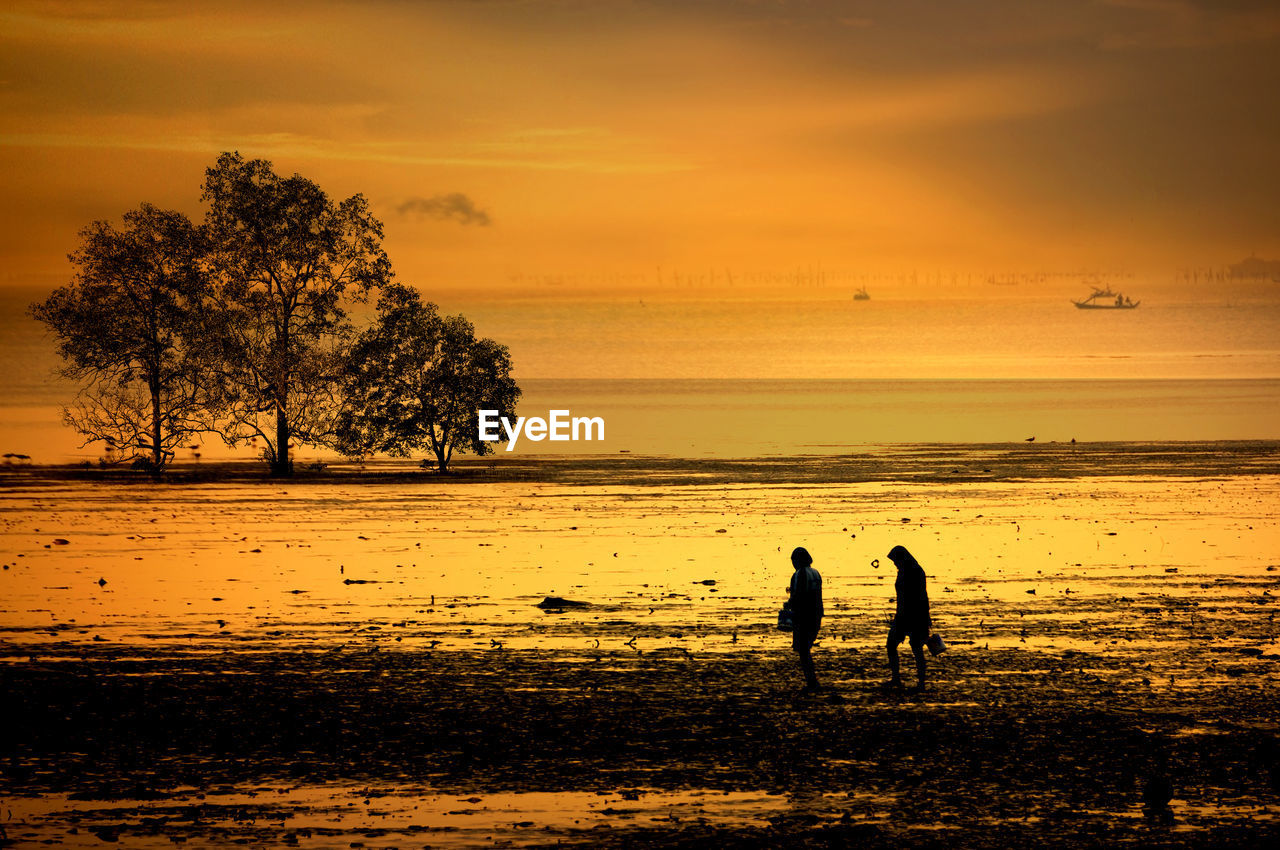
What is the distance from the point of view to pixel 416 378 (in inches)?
2687

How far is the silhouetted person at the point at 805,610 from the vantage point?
19672 mm

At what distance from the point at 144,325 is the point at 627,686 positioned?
53.0 metres

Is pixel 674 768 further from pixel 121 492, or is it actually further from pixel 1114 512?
pixel 121 492

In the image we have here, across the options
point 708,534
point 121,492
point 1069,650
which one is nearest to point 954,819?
point 1069,650

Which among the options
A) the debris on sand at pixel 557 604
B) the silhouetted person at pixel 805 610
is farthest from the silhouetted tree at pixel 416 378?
the silhouetted person at pixel 805 610

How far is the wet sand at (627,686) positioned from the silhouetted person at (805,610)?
662 millimetres

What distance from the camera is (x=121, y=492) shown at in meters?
57.2

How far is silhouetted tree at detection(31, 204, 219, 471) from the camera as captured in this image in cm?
6544

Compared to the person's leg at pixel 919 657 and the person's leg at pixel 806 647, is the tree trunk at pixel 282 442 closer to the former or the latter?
the person's leg at pixel 806 647

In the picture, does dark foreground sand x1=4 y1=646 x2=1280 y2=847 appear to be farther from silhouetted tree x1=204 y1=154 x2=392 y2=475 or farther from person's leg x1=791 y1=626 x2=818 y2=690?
silhouetted tree x1=204 y1=154 x2=392 y2=475

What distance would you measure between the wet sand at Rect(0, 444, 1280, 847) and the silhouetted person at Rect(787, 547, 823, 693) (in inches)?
26.0

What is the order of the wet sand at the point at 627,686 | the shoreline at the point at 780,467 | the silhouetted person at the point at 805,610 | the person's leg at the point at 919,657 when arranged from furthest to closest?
1. the shoreline at the point at 780,467
2. the person's leg at the point at 919,657
3. the silhouetted person at the point at 805,610
4. the wet sand at the point at 627,686

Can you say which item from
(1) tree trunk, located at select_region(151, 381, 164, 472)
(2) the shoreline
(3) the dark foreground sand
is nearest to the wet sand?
(3) the dark foreground sand

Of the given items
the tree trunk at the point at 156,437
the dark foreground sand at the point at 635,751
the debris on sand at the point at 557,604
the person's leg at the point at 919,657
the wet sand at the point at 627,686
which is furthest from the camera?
the tree trunk at the point at 156,437
